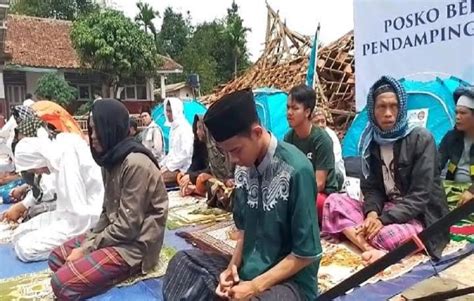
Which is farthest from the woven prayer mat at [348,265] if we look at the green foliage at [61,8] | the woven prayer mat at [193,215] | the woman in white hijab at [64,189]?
the green foliage at [61,8]

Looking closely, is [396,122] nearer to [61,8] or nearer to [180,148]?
[180,148]

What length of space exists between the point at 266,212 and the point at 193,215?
262 cm

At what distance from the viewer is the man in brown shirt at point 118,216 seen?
253 cm

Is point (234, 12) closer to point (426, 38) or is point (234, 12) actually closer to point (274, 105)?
point (274, 105)

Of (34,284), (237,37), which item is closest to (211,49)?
(237,37)

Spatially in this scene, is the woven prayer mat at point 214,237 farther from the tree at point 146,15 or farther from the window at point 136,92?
the tree at point 146,15

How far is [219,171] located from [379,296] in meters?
2.69

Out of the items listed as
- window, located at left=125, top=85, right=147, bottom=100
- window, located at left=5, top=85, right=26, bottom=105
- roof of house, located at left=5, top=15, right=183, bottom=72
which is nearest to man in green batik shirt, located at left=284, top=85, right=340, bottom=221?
roof of house, located at left=5, top=15, right=183, bottom=72

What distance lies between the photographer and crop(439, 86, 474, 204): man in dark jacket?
341 cm

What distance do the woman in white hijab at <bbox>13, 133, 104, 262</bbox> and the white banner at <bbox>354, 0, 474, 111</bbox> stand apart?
3.88 metres

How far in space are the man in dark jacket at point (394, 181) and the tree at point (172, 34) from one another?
95.9 ft

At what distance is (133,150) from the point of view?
2.62m

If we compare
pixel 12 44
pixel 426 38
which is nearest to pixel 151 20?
pixel 12 44

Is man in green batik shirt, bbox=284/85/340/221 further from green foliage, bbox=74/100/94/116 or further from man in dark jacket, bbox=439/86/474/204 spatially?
green foliage, bbox=74/100/94/116
